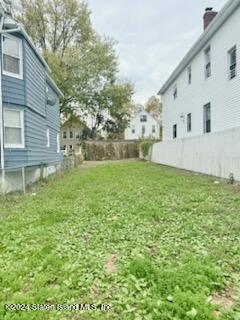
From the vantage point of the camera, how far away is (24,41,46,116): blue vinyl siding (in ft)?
33.8

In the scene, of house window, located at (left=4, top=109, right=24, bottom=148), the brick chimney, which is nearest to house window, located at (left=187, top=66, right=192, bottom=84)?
the brick chimney

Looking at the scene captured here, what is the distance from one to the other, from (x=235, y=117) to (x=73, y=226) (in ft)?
28.6

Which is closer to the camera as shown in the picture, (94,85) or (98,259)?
(98,259)

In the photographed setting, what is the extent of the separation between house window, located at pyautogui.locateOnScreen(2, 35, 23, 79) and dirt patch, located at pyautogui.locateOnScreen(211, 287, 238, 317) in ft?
29.9

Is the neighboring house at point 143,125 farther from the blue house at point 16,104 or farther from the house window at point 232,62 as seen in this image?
the blue house at point 16,104

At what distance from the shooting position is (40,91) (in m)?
12.8

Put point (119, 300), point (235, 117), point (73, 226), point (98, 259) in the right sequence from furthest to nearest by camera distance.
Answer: point (235, 117), point (73, 226), point (98, 259), point (119, 300)

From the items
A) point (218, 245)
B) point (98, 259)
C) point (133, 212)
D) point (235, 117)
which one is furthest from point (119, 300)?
point (235, 117)

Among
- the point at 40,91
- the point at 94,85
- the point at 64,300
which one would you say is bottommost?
the point at 64,300

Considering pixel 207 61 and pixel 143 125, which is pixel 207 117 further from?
pixel 143 125

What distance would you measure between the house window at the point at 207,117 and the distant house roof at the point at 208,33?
10.3ft

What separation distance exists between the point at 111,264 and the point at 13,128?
302 inches

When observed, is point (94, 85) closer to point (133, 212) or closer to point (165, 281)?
point (133, 212)

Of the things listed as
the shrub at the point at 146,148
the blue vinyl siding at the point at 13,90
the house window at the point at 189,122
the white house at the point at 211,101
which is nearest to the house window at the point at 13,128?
the blue vinyl siding at the point at 13,90
